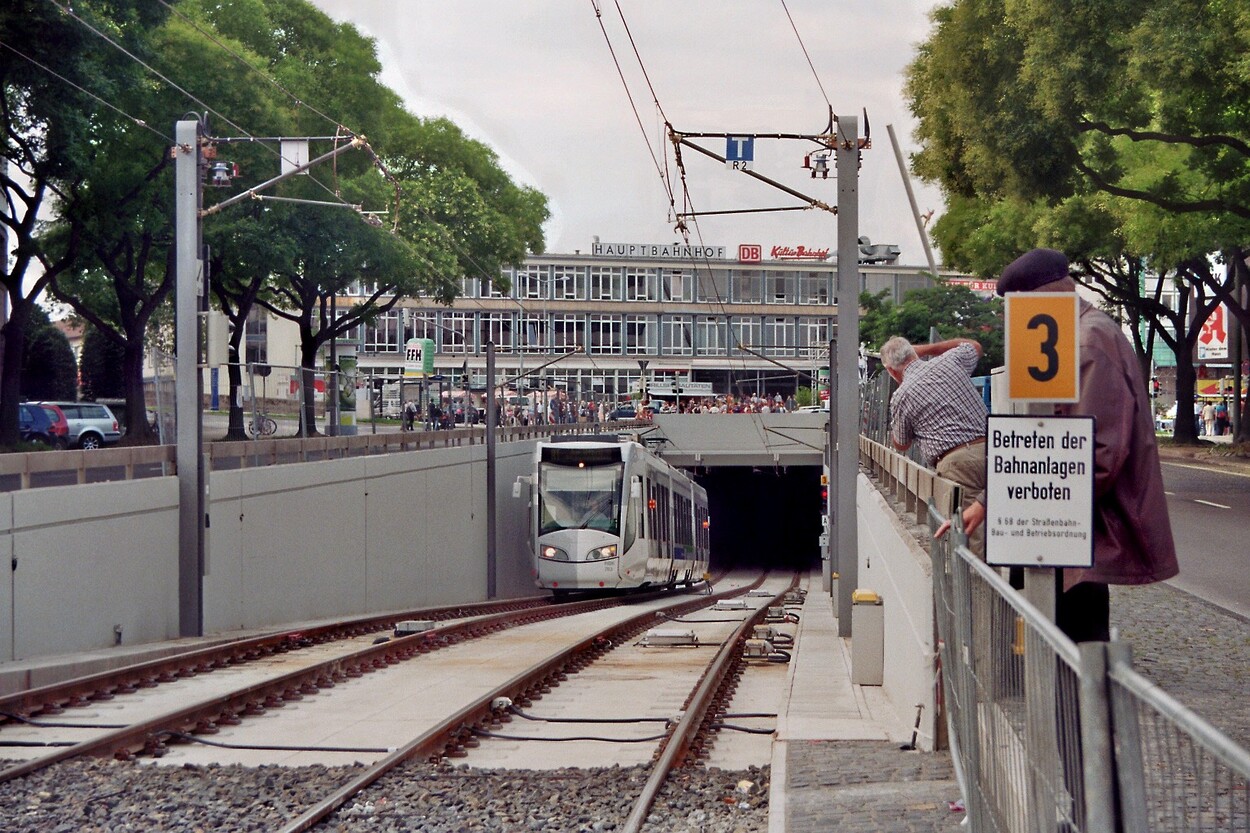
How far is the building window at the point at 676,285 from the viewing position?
11306 cm

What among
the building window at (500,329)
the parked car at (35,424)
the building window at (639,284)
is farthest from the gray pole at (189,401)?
the building window at (639,284)

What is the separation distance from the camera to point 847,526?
21438 millimetres

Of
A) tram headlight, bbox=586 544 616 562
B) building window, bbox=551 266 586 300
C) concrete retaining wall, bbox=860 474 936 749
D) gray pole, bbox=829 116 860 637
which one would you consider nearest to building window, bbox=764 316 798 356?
building window, bbox=551 266 586 300

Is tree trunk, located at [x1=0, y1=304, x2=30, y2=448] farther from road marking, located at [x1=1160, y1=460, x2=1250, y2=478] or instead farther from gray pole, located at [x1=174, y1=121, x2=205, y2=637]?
road marking, located at [x1=1160, y1=460, x2=1250, y2=478]

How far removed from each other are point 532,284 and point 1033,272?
106 meters

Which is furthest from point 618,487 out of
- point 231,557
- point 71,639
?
point 71,639

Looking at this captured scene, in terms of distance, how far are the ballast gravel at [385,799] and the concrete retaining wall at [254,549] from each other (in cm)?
676

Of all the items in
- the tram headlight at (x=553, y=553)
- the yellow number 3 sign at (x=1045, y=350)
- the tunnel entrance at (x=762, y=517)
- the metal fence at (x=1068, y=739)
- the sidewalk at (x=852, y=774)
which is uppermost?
the yellow number 3 sign at (x=1045, y=350)

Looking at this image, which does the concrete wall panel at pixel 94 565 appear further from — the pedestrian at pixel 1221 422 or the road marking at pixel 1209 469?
the pedestrian at pixel 1221 422

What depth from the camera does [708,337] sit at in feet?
373

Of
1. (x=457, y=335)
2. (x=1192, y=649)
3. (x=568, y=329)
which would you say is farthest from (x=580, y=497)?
(x=568, y=329)

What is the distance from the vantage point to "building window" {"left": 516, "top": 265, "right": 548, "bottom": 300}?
360 ft

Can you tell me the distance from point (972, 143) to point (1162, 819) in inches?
1082

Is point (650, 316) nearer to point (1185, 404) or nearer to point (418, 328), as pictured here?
point (418, 328)
